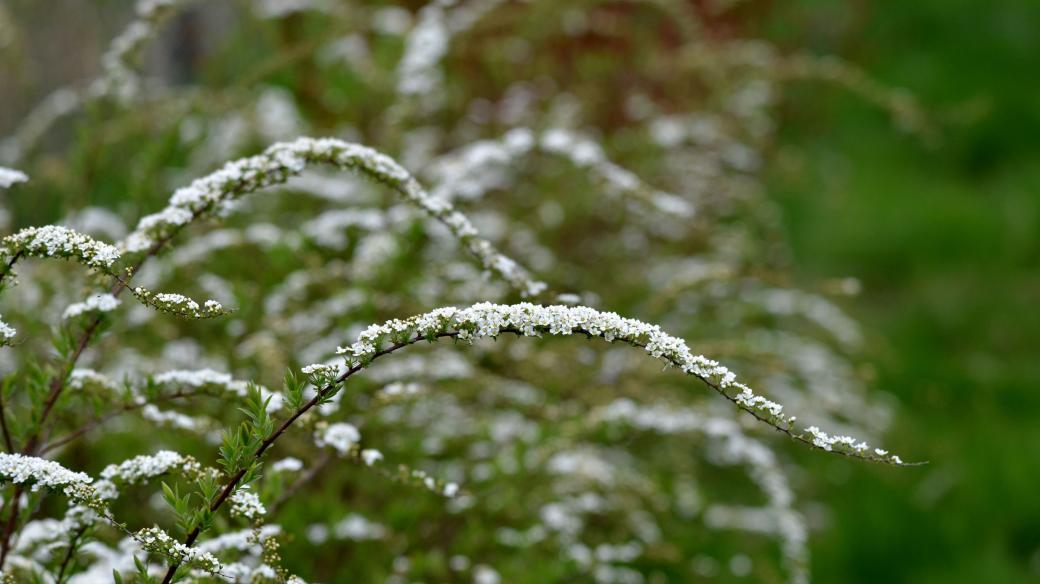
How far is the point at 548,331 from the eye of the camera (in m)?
1.16

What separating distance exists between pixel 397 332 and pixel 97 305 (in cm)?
59

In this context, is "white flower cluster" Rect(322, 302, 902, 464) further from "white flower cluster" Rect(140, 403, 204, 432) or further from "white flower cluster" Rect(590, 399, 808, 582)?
"white flower cluster" Rect(590, 399, 808, 582)

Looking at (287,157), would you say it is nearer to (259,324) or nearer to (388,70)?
(259,324)

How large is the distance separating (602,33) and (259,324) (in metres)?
2.85

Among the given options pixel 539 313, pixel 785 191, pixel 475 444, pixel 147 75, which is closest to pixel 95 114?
pixel 475 444

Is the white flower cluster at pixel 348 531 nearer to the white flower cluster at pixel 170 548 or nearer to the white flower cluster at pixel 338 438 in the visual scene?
the white flower cluster at pixel 338 438

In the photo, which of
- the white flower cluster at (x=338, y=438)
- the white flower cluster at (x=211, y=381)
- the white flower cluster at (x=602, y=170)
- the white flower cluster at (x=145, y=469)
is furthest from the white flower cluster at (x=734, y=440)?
the white flower cluster at (x=145, y=469)

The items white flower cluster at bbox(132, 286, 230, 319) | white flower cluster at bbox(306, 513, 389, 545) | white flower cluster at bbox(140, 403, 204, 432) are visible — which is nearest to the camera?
white flower cluster at bbox(132, 286, 230, 319)

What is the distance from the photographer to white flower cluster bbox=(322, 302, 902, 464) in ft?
3.75

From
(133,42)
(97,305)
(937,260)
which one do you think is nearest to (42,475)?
(97,305)

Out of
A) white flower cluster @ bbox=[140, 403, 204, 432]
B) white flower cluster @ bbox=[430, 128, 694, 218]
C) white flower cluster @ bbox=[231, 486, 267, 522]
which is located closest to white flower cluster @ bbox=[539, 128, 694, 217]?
white flower cluster @ bbox=[430, 128, 694, 218]

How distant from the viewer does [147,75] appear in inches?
182

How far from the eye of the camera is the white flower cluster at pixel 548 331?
1.14 meters

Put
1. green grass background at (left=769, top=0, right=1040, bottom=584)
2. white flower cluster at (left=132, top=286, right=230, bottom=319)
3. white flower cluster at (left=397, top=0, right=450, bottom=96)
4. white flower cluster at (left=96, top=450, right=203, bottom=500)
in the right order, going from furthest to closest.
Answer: green grass background at (left=769, top=0, right=1040, bottom=584)
white flower cluster at (left=397, top=0, right=450, bottom=96)
white flower cluster at (left=96, top=450, right=203, bottom=500)
white flower cluster at (left=132, top=286, right=230, bottom=319)
